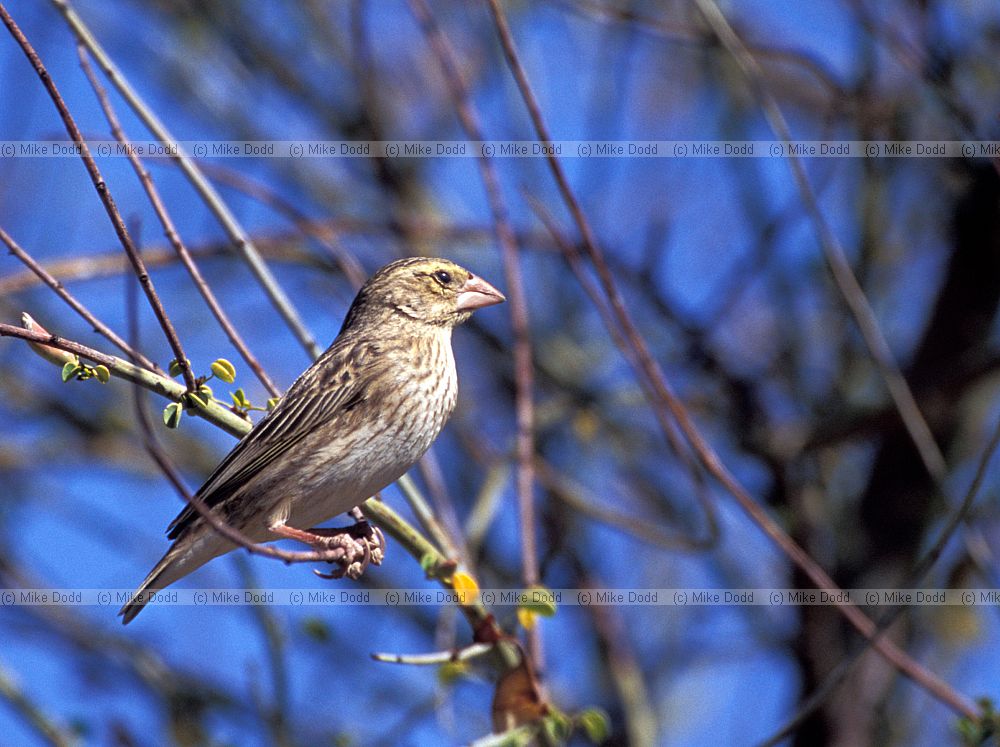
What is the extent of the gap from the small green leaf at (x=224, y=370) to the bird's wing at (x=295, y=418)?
0.62m

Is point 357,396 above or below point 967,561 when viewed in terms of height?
above

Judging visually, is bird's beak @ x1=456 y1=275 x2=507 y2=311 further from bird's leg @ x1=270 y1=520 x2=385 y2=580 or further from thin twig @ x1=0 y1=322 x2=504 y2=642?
thin twig @ x1=0 y1=322 x2=504 y2=642

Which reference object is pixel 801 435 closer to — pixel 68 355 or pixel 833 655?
pixel 833 655

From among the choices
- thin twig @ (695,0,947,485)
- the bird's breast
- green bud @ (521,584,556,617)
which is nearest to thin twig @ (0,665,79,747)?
the bird's breast

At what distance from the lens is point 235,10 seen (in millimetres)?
8164

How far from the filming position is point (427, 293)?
499 cm

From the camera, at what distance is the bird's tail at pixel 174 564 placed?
13.5ft

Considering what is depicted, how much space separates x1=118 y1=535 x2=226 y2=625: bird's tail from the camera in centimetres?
412

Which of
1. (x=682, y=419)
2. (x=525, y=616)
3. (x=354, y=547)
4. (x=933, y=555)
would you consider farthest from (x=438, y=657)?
(x=933, y=555)

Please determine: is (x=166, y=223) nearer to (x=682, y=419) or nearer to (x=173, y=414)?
(x=173, y=414)

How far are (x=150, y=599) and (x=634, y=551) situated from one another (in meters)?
4.88

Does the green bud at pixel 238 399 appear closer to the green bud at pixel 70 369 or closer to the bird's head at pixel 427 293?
the green bud at pixel 70 369

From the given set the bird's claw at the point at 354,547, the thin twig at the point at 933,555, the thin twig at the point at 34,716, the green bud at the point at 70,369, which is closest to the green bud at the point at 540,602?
the bird's claw at the point at 354,547

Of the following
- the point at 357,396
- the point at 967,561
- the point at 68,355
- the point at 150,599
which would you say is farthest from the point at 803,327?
the point at 68,355
